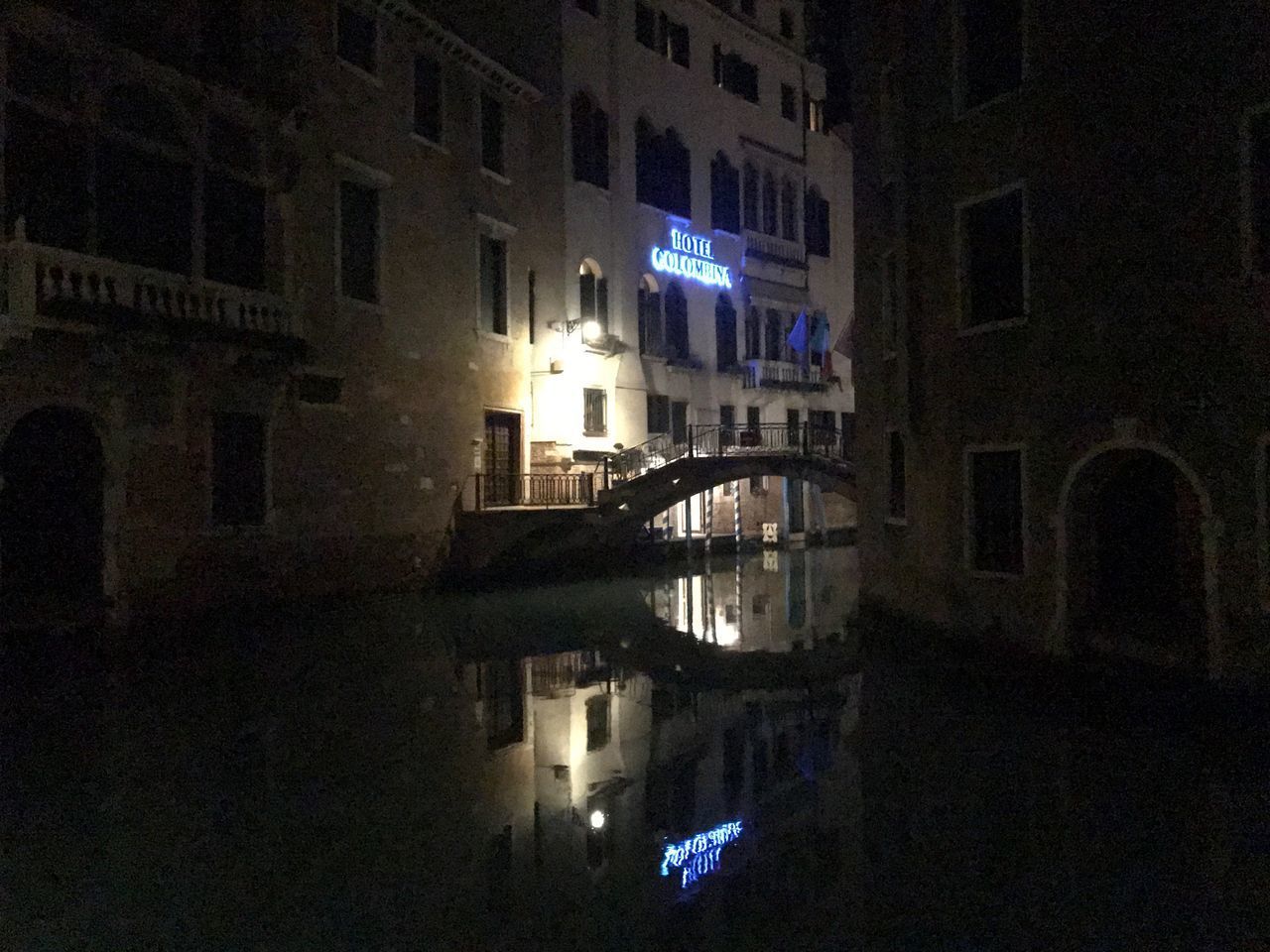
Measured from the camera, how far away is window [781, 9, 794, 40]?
31.8 m

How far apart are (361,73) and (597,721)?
13543mm

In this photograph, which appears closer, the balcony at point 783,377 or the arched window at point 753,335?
the balcony at point 783,377

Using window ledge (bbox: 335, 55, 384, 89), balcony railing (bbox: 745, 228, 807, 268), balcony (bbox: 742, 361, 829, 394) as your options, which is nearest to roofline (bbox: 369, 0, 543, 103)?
window ledge (bbox: 335, 55, 384, 89)

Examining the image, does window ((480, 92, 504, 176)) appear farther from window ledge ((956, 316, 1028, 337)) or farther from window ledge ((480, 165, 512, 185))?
window ledge ((956, 316, 1028, 337))

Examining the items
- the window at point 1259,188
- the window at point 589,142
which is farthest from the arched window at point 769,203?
the window at point 1259,188

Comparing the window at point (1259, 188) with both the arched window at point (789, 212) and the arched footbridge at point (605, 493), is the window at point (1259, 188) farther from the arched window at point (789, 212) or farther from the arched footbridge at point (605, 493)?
the arched window at point (789, 212)

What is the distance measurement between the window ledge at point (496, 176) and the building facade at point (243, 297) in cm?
16

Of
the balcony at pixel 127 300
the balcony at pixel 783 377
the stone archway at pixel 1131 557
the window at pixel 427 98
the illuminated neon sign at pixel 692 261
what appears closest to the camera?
the stone archway at pixel 1131 557

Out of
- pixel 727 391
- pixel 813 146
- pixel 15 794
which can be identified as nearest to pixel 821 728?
pixel 15 794

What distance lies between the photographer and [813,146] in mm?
32406

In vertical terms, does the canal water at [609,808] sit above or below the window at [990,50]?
below

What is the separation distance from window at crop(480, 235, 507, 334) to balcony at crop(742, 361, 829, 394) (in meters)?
10.0

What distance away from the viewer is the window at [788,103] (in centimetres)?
3150

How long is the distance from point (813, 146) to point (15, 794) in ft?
99.7
